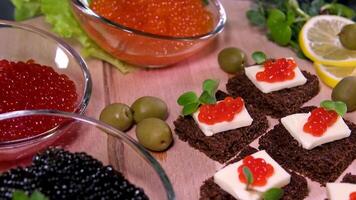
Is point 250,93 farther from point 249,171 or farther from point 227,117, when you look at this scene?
point 249,171

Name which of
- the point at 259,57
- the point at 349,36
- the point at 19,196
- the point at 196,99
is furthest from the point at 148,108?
the point at 349,36

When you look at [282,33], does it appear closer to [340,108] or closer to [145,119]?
[340,108]

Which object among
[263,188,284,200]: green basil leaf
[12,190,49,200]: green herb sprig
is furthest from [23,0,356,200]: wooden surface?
[12,190,49,200]: green herb sprig

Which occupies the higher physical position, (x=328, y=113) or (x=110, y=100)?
(x=328, y=113)

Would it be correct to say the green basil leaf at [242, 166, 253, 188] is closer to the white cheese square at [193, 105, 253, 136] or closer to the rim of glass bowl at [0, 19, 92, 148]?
the white cheese square at [193, 105, 253, 136]

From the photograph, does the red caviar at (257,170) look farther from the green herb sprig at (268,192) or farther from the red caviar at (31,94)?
the red caviar at (31,94)

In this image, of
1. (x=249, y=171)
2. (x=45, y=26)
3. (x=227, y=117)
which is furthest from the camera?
(x=45, y=26)

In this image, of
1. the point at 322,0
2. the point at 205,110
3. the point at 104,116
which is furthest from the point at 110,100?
the point at 322,0
